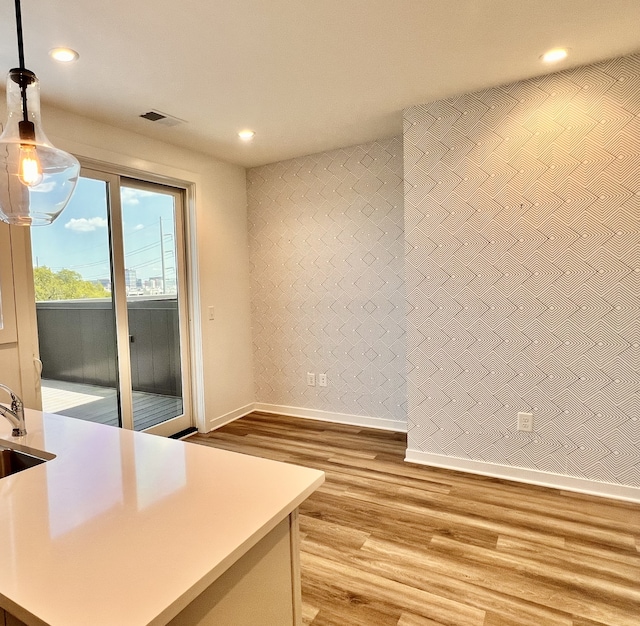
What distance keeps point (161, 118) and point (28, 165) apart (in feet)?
6.40

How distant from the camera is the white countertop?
2.32 feet

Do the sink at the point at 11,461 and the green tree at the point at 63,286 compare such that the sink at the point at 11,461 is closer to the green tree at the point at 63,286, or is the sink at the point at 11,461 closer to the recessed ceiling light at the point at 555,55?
the green tree at the point at 63,286

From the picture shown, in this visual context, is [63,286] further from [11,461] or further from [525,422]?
[525,422]

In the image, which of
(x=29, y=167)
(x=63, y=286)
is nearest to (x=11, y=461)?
(x=29, y=167)

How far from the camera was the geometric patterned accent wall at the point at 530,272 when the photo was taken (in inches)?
96.8

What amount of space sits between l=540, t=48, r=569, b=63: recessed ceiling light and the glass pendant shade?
95.0 inches

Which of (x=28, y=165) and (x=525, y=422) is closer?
(x=28, y=165)

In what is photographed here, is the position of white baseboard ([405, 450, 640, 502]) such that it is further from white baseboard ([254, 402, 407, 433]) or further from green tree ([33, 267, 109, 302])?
green tree ([33, 267, 109, 302])

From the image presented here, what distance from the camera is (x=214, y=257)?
3984 millimetres

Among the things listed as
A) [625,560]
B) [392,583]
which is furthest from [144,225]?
[625,560]

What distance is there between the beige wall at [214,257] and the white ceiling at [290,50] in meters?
0.28

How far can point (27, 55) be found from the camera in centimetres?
207

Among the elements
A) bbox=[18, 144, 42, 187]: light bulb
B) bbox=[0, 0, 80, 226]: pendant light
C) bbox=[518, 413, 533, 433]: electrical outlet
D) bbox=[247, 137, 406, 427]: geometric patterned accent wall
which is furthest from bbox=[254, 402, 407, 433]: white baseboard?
bbox=[18, 144, 42, 187]: light bulb

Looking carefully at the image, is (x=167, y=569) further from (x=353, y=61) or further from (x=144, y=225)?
(x=144, y=225)
